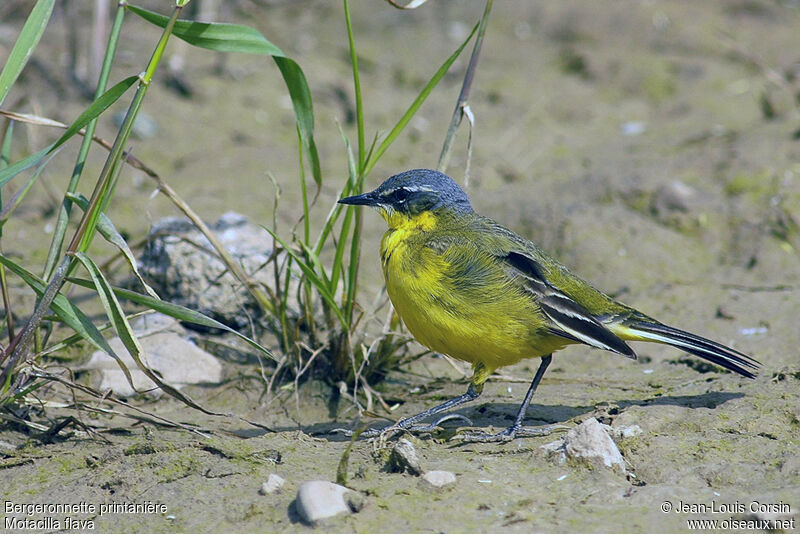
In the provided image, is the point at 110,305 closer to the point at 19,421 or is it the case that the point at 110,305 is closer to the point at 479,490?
the point at 19,421

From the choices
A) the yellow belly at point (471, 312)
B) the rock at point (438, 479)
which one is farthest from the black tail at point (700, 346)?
the rock at point (438, 479)

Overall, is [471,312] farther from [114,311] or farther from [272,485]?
[114,311]

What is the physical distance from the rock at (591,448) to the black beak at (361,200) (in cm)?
168

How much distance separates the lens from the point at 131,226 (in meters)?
6.80

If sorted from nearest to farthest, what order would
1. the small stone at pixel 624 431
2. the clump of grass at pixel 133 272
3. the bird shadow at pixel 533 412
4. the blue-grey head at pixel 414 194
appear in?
the clump of grass at pixel 133 272 → the small stone at pixel 624 431 → the bird shadow at pixel 533 412 → the blue-grey head at pixel 414 194

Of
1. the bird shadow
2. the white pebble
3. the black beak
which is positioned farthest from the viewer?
the black beak

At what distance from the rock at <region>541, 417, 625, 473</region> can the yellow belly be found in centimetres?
66

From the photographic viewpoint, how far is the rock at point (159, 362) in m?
4.80

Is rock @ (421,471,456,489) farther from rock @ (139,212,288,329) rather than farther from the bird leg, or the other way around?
rock @ (139,212,288,329)

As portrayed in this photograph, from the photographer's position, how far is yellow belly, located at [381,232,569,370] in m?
4.16

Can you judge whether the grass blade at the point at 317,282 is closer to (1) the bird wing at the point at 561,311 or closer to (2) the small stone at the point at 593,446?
(1) the bird wing at the point at 561,311

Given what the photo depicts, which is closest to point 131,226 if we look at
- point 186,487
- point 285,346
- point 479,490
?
point 285,346

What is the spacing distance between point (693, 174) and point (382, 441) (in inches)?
184

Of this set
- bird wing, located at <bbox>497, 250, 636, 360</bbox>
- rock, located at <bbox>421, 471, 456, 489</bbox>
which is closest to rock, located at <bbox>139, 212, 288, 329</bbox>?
bird wing, located at <bbox>497, 250, 636, 360</bbox>
